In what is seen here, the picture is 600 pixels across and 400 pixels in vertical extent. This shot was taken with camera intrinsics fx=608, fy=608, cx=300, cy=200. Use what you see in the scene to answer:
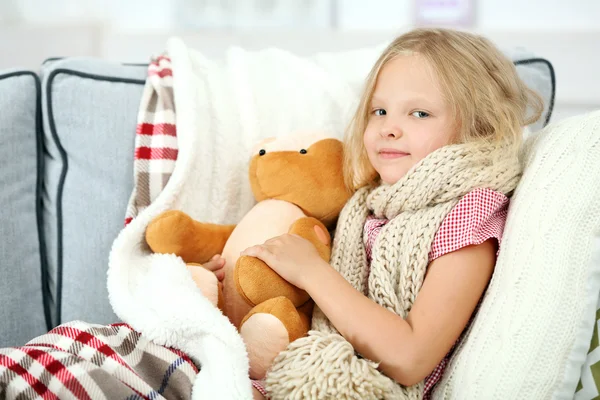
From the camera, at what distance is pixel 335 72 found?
4.19 feet

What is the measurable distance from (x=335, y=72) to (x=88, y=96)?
498 mm

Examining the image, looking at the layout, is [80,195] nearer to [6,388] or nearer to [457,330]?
[6,388]

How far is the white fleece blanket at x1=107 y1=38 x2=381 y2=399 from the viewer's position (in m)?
0.93

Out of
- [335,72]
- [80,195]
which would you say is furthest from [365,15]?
[80,195]

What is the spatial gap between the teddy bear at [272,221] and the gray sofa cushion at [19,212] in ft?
0.90

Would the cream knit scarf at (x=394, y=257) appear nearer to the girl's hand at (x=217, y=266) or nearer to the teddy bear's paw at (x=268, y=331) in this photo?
the teddy bear's paw at (x=268, y=331)

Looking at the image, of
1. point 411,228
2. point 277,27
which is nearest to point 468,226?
point 411,228

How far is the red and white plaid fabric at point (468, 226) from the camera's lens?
2.90 feet

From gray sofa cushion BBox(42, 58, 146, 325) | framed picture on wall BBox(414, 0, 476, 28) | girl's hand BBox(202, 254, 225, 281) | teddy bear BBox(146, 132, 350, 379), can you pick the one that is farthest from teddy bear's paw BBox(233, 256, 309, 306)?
framed picture on wall BBox(414, 0, 476, 28)

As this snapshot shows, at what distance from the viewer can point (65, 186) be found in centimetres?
118

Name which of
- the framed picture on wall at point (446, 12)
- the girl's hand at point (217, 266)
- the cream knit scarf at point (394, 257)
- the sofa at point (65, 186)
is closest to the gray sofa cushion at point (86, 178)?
the sofa at point (65, 186)

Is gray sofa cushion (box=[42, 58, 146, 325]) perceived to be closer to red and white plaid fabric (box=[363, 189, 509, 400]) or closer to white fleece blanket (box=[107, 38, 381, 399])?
white fleece blanket (box=[107, 38, 381, 399])

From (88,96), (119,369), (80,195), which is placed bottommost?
(119,369)

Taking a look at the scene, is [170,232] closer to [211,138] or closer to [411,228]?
[211,138]
